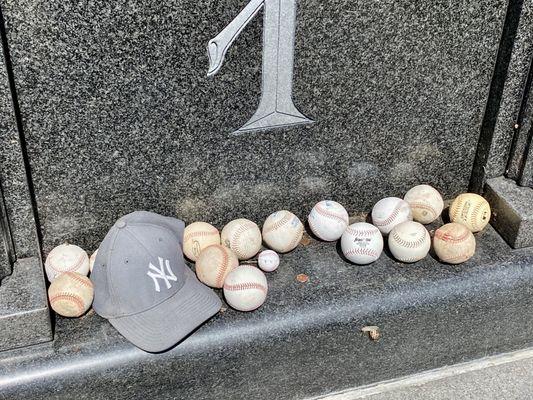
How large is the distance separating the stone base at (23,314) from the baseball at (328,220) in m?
1.46

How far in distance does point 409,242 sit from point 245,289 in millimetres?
916

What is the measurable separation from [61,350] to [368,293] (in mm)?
1538

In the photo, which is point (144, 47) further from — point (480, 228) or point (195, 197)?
point (480, 228)

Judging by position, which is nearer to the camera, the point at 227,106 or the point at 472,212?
the point at 227,106

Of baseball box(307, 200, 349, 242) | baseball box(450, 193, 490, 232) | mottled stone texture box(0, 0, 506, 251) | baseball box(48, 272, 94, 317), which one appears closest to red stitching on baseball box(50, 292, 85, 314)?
baseball box(48, 272, 94, 317)

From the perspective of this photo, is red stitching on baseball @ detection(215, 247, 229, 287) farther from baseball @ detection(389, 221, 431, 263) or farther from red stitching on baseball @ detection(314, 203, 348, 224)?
baseball @ detection(389, 221, 431, 263)

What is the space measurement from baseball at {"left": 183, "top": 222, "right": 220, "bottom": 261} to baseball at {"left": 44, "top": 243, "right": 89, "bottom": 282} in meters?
0.52

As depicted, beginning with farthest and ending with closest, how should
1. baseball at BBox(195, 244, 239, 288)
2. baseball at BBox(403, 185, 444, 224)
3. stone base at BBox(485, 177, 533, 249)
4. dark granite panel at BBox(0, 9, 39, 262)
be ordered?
1. baseball at BBox(403, 185, 444, 224)
2. stone base at BBox(485, 177, 533, 249)
3. baseball at BBox(195, 244, 239, 288)
4. dark granite panel at BBox(0, 9, 39, 262)

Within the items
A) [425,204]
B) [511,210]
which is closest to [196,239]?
[425,204]

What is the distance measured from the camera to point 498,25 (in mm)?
3639

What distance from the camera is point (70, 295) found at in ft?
10.7

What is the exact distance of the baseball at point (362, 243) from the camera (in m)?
3.58

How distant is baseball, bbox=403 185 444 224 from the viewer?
3.85 m

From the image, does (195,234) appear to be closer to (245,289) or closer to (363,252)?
(245,289)
